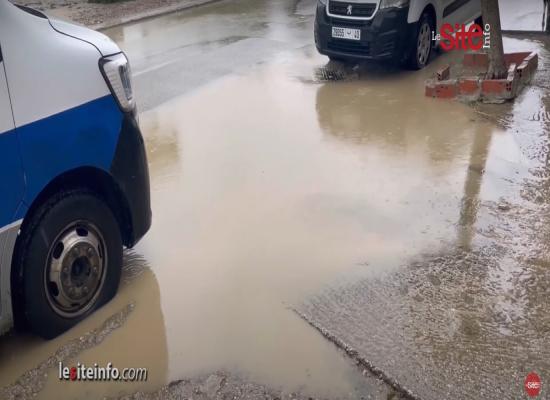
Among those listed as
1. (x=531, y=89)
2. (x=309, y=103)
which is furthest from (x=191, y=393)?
(x=531, y=89)

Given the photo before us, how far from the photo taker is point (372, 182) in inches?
215

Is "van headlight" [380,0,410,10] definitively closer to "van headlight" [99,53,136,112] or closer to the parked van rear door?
"van headlight" [99,53,136,112]

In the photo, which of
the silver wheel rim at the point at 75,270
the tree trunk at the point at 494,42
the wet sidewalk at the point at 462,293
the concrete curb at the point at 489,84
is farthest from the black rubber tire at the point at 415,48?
the silver wheel rim at the point at 75,270

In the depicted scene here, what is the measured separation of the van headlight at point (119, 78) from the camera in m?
3.65

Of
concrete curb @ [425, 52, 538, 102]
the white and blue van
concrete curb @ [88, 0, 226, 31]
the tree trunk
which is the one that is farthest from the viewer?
concrete curb @ [88, 0, 226, 31]

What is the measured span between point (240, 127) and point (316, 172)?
1.56 m

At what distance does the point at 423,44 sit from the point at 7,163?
23.0 feet

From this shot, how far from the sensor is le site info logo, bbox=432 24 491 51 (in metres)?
9.37

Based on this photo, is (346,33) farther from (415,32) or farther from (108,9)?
(108,9)

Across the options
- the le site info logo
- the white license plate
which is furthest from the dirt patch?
the le site info logo

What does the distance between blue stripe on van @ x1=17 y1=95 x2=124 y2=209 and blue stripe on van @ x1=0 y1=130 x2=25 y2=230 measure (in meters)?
0.04

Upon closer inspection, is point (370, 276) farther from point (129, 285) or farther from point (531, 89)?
point (531, 89)

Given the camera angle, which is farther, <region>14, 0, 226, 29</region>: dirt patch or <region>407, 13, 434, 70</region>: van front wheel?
<region>14, 0, 226, 29</region>: dirt patch

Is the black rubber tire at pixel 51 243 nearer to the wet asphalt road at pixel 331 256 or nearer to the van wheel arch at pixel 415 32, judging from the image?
the wet asphalt road at pixel 331 256
